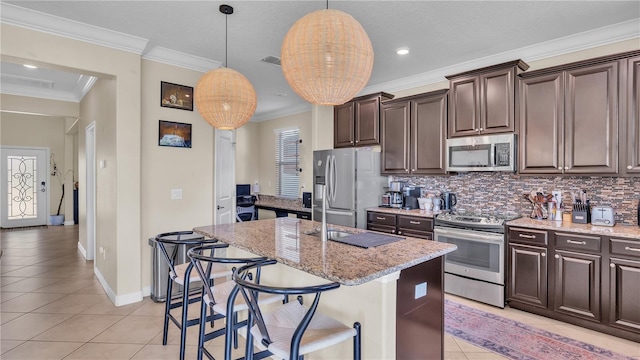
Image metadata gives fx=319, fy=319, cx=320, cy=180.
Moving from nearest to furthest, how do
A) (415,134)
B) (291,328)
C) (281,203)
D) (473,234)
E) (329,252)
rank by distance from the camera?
(291,328) → (329,252) → (473,234) → (415,134) → (281,203)

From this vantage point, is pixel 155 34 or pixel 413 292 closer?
pixel 413 292

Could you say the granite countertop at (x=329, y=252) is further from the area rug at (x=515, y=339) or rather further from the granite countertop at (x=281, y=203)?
the granite countertop at (x=281, y=203)

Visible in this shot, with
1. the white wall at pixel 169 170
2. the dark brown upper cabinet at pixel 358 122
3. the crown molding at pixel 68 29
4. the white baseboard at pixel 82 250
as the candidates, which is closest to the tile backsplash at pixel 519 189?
the dark brown upper cabinet at pixel 358 122

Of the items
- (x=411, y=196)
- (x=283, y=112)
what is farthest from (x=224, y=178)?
(x=283, y=112)

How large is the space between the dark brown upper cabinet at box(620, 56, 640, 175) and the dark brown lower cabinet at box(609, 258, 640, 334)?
82 centimetres

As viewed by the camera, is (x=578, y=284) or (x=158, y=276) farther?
(x=158, y=276)

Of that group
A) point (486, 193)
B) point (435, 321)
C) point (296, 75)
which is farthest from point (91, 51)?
point (486, 193)

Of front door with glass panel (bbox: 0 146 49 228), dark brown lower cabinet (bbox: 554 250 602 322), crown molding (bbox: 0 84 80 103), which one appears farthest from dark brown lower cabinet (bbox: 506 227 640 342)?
front door with glass panel (bbox: 0 146 49 228)

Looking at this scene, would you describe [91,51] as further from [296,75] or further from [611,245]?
[611,245]

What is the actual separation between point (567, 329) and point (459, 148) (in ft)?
6.76

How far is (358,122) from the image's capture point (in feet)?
16.1

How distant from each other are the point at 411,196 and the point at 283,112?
11.7 feet

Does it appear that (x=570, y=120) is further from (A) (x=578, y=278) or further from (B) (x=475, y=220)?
(A) (x=578, y=278)

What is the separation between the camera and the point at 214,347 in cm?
256
